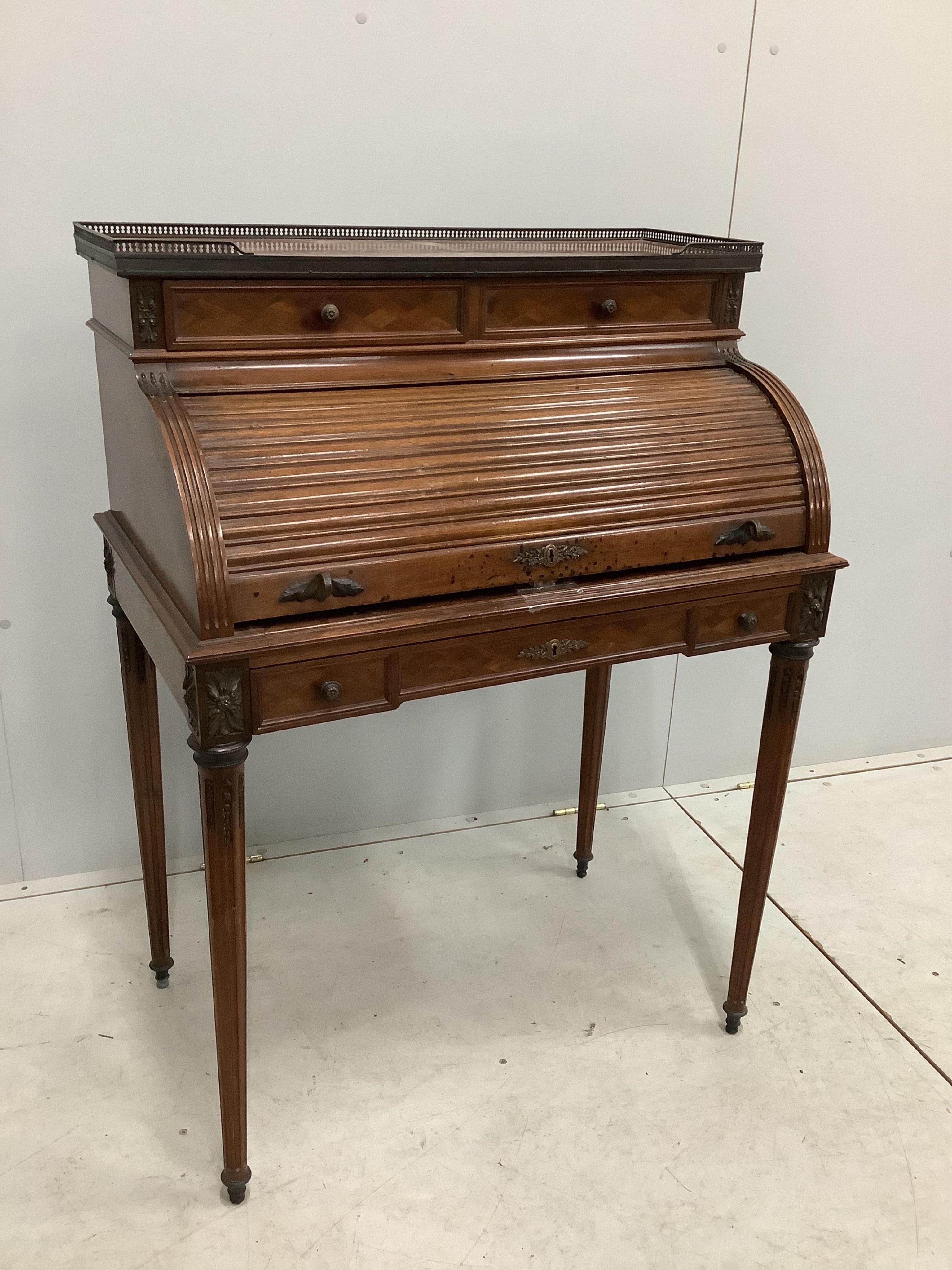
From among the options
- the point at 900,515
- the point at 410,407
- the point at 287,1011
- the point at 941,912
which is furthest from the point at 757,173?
the point at 287,1011

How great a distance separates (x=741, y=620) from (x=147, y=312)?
1.12 meters

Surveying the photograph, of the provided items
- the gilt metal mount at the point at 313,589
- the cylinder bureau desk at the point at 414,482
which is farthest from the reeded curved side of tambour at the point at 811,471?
the gilt metal mount at the point at 313,589

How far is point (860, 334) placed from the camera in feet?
9.63

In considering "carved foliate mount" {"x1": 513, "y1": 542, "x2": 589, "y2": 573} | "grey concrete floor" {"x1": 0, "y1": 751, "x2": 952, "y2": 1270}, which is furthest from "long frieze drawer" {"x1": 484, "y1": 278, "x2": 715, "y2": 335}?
"grey concrete floor" {"x1": 0, "y1": 751, "x2": 952, "y2": 1270}

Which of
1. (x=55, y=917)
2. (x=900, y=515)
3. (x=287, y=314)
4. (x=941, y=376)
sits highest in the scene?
(x=287, y=314)

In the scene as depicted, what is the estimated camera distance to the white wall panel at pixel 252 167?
2186mm

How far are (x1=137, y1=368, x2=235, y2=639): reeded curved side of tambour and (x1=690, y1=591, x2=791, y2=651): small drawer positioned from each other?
32.9 inches

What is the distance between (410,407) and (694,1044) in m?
1.44

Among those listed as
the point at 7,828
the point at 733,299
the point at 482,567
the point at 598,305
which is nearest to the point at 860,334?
the point at 733,299

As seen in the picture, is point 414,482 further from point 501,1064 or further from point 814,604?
point 501,1064

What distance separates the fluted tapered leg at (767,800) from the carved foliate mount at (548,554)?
50cm

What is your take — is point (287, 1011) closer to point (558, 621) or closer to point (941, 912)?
point (558, 621)

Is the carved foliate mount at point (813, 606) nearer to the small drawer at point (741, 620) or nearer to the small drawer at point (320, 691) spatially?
the small drawer at point (741, 620)

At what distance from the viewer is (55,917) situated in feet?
8.52
